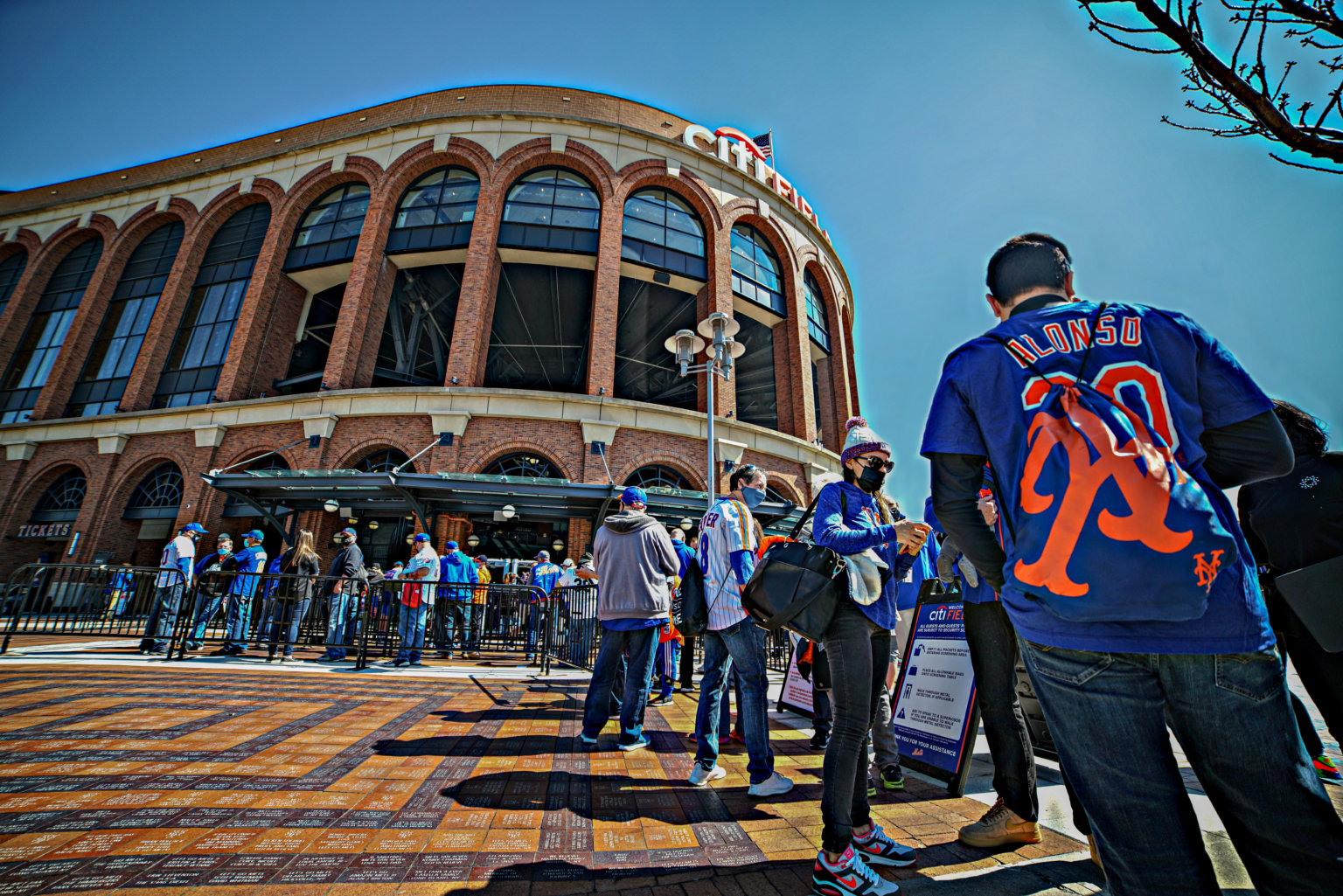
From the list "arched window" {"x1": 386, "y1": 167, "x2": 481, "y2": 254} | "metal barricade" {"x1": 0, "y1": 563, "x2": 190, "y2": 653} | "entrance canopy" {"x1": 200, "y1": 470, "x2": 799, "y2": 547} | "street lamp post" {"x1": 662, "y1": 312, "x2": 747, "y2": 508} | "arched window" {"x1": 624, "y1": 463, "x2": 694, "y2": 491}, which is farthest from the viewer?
"arched window" {"x1": 386, "y1": 167, "x2": 481, "y2": 254}

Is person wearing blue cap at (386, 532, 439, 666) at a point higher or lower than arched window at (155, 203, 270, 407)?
lower

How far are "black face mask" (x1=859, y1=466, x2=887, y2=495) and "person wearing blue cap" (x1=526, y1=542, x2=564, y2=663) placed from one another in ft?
22.4

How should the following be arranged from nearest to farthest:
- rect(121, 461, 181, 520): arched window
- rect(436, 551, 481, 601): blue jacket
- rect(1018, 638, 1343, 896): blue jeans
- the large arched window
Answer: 1. rect(1018, 638, 1343, 896): blue jeans
2. rect(436, 551, 481, 601): blue jacket
3. rect(121, 461, 181, 520): arched window
4. the large arched window

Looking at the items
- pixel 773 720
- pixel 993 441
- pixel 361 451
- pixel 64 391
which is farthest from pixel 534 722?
pixel 64 391

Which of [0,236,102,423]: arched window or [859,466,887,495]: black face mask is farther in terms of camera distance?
[0,236,102,423]: arched window

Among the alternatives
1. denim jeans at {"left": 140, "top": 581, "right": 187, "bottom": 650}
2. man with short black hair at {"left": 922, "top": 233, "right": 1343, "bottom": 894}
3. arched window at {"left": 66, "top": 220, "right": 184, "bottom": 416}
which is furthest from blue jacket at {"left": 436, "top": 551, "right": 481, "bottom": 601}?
arched window at {"left": 66, "top": 220, "right": 184, "bottom": 416}

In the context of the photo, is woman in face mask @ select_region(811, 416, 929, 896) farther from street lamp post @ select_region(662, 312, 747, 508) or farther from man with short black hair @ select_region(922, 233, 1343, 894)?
street lamp post @ select_region(662, 312, 747, 508)

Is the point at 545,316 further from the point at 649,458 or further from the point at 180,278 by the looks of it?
the point at 180,278

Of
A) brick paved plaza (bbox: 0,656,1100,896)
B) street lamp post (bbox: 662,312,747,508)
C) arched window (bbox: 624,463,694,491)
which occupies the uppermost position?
street lamp post (bbox: 662,312,747,508)

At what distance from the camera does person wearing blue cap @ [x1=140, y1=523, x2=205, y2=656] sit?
8375mm

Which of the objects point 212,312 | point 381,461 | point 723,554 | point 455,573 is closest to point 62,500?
point 212,312

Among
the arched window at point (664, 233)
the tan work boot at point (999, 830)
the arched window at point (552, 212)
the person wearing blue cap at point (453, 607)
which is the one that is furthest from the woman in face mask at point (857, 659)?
the arched window at point (552, 212)

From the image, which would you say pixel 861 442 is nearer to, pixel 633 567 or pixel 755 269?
pixel 633 567

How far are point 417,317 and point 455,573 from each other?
42.7 feet
